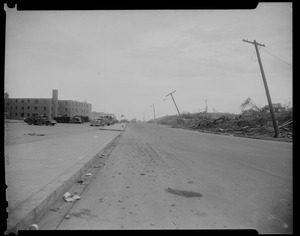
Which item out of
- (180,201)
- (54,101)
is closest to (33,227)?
(180,201)

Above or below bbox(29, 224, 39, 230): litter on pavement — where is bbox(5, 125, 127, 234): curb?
above

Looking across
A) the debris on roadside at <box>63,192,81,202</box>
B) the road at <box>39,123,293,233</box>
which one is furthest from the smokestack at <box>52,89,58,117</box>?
the debris on roadside at <box>63,192,81,202</box>

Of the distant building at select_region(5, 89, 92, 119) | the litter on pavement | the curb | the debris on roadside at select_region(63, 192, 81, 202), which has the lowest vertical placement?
the debris on roadside at select_region(63, 192, 81, 202)

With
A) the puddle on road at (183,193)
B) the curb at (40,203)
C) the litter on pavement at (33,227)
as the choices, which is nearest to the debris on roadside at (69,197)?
the curb at (40,203)

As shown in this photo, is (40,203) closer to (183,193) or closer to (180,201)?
(180,201)

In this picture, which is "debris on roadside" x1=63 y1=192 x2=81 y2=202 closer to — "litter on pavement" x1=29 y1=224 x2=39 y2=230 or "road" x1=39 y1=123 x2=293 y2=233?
"road" x1=39 y1=123 x2=293 y2=233

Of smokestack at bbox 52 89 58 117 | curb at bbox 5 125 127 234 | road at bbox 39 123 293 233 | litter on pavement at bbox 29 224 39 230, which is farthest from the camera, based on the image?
smokestack at bbox 52 89 58 117

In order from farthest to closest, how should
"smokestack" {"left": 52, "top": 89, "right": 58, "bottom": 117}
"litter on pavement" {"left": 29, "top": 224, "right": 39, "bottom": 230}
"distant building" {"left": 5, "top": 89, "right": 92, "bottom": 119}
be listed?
"distant building" {"left": 5, "top": 89, "right": 92, "bottom": 119} → "smokestack" {"left": 52, "top": 89, "right": 58, "bottom": 117} → "litter on pavement" {"left": 29, "top": 224, "right": 39, "bottom": 230}

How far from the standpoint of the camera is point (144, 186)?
190 inches

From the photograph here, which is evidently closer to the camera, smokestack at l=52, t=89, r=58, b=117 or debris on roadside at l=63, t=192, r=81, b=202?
debris on roadside at l=63, t=192, r=81, b=202
